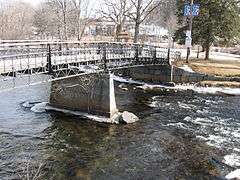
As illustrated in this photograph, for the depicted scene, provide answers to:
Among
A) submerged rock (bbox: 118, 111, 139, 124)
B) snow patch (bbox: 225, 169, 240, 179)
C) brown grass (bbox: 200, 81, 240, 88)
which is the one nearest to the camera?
snow patch (bbox: 225, 169, 240, 179)

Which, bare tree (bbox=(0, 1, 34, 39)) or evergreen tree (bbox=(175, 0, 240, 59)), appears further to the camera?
bare tree (bbox=(0, 1, 34, 39))

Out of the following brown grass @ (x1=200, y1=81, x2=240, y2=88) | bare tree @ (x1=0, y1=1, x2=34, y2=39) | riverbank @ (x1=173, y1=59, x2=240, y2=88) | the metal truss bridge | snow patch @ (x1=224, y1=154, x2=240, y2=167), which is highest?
bare tree @ (x1=0, y1=1, x2=34, y2=39)

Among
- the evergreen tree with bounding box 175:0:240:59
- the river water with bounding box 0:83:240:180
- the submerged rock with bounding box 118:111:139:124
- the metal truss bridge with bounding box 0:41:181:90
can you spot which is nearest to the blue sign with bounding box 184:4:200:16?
the metal truss bridge with bounding box 0:41:181:90

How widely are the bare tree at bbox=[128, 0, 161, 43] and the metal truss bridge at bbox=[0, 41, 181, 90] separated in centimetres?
1162

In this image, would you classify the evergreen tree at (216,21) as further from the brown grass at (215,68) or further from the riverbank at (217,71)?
the riverbank at (217,71)

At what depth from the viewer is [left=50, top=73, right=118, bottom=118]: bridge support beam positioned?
28.0 metres

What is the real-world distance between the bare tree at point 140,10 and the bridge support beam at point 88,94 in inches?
1020

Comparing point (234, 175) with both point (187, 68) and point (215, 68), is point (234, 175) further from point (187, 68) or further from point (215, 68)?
point (215, 68)

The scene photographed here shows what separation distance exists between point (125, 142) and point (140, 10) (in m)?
37.2

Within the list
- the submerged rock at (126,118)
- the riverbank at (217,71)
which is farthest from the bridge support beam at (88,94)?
the riverbank at (217,71)

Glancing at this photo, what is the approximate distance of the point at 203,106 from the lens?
106 ft

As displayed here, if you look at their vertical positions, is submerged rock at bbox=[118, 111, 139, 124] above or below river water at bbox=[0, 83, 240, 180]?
above

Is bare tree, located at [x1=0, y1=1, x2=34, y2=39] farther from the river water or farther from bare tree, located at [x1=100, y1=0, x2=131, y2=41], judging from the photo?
the river water

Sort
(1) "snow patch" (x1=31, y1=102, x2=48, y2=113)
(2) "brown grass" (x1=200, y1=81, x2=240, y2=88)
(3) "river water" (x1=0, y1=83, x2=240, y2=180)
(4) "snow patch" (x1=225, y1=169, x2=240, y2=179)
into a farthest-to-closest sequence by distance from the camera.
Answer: (2) "brown grass" (x1=200, y1=81, x2=240, y2=88) → (1) "snow patch" (x1=31, y1=102, x2=48, y2=113) → (3) "river water" (x1=0, y1=83, x2=240, y2=180) → (4) "snow patch" (x1=225, y1=169, x2=240, y2=179)
